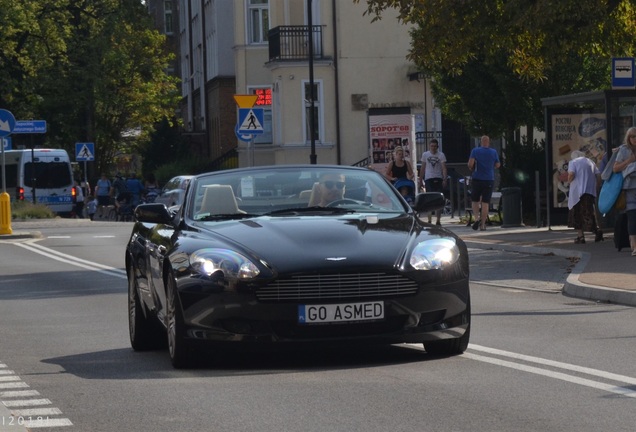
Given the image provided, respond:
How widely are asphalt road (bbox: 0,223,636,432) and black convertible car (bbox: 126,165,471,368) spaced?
26 centimetres

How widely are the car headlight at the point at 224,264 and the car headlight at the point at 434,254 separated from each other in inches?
42.3

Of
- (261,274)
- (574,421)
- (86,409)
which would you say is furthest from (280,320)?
(574,421)

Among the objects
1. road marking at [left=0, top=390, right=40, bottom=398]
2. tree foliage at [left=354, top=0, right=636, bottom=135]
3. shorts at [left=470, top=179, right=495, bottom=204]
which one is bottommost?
road marking at [left=0, top=390, right=40, bottom=398]

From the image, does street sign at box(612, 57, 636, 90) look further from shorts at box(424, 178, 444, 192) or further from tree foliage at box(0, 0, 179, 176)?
tree foliage at box(0, 0, 179, 176)

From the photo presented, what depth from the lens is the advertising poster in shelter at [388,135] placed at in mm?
34969

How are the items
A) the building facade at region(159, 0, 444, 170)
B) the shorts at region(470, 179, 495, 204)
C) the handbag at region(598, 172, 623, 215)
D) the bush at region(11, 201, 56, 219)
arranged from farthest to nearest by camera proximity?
the building facade at region(159, 0, 444, 170), the bush at region(11, 201, 56, 219), the shorts at region(470, 179, 495, 204), the handbag at region(598, 172, 623, 215)

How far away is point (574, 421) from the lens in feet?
25.2

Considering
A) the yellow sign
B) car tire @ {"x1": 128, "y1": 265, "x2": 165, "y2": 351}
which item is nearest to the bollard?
the yellow sign

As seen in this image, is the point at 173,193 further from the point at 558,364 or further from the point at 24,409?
the point at 24,409

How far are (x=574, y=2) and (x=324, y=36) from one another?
114 feet

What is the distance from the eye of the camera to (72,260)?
1062 inches

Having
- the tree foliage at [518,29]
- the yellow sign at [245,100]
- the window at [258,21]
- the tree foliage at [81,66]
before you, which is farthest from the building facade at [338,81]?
the tree foliage at [518,29]

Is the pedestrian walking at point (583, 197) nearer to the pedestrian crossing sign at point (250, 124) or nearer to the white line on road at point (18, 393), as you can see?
the pedestrian crossing sign at point (250, 124)

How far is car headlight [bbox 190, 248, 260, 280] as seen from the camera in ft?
32.1
